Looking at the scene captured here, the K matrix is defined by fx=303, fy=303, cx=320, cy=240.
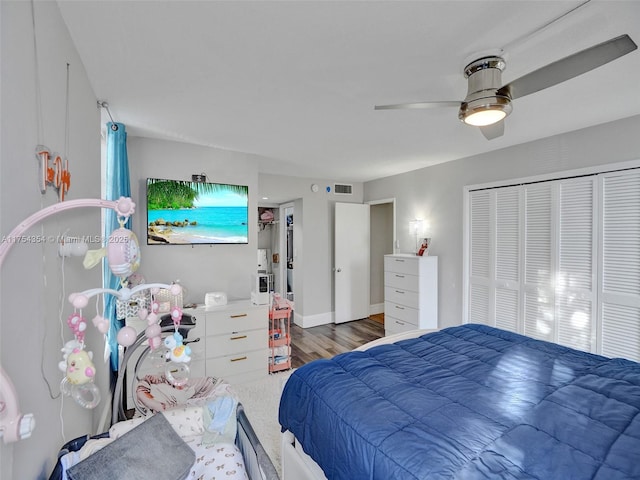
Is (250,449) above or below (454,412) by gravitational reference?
below

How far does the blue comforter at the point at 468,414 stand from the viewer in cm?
108

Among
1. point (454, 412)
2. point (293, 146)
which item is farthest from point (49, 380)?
point (293, 146)

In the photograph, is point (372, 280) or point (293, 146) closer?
point (293, 146)

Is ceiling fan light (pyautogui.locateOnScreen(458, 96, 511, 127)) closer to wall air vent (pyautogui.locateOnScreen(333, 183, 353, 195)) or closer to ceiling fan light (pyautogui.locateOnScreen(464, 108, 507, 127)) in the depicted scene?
ceiling fan light (pyautogui.locateOnScreen(464, 108, 507, 127))

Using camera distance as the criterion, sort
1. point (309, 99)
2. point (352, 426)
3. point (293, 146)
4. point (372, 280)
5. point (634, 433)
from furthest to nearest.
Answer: point (372, 280), point (293, 146), point (309, 99), point (352, 426), point (634, 433)

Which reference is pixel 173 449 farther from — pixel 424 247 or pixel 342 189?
pixel 342 189

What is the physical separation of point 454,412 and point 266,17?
6.47 feet

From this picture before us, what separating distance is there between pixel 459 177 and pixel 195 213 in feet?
10.8

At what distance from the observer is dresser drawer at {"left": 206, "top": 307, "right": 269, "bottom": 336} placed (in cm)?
300

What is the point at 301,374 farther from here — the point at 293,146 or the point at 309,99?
the point at 293,146

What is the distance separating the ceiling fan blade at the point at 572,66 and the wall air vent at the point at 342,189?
150 inches

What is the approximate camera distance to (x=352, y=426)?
4.34 feet

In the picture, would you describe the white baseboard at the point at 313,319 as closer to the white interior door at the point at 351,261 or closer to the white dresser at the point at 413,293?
the white interior door at the point at 351,261

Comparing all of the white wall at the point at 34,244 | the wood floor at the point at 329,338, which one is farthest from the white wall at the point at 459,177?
the white wall at the point at 34,244
